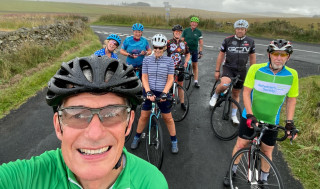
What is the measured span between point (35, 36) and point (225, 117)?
1084 centimetres

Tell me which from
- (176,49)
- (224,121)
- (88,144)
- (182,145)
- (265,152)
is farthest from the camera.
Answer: (176,49)

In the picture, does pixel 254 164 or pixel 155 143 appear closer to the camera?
pixel 254 164

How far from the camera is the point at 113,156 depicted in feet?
4.58

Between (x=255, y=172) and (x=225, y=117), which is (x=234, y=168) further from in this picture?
(x=225, y=117)

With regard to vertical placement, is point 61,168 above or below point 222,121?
above

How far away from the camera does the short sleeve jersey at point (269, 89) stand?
294 centimetres

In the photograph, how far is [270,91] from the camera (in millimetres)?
3037

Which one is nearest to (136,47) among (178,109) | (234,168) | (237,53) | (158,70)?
(158,70)

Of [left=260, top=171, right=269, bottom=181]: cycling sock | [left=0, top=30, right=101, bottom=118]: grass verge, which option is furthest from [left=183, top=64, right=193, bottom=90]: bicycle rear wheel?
[left=0, top=30, right=101, bottom=118]: grass verge

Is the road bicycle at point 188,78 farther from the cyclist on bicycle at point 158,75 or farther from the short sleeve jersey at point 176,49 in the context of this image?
the cyclist on bicycle at point 158,75

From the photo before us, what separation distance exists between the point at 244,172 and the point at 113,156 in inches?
120

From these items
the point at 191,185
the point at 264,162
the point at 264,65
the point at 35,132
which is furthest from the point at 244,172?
the point at 35,132

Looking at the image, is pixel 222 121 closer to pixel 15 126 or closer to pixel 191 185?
pixel 191 185

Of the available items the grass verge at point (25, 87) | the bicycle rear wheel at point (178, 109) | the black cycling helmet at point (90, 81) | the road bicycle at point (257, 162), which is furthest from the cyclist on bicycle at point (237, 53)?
the grass verge at point (25, 87)
